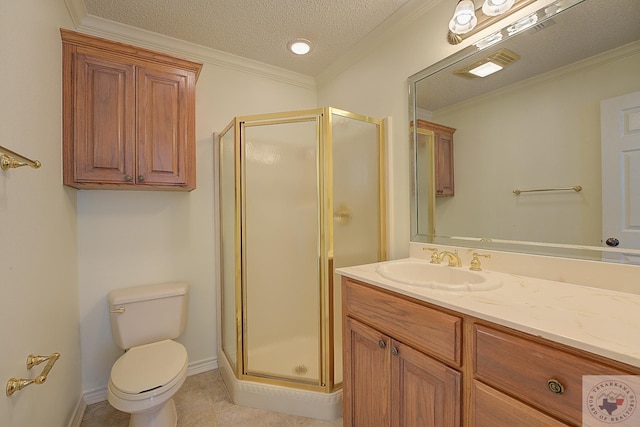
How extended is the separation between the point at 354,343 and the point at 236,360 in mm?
953

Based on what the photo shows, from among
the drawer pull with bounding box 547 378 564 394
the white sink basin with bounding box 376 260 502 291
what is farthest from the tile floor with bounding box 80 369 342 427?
the drawer pull with bounding box 547 378 564 394

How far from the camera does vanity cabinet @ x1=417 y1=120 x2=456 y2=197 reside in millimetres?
1653

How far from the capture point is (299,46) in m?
2.16

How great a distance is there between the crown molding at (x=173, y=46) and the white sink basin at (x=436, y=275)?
6.45 feet

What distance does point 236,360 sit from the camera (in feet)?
6.17

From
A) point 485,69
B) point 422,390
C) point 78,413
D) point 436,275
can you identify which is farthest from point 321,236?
point 78,413

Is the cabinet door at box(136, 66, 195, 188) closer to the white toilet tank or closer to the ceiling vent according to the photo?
the white toilet tank

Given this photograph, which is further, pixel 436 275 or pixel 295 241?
pixel 295 241

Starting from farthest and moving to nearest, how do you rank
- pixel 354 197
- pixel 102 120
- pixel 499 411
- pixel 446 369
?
pixel 354 197, pixel 102 120, pixel 446 369, pixel 499 411

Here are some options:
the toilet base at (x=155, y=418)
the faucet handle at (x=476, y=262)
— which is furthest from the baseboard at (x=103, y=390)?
the faucet handle at (x=476, y=262)

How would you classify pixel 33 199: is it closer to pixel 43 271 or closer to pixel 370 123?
pixel 43 271

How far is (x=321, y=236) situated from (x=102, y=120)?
1.44 m

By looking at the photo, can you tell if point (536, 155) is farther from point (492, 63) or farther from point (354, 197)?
point (354, 197)

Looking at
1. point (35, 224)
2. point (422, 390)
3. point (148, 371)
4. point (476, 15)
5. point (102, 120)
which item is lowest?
point (148, 371)
